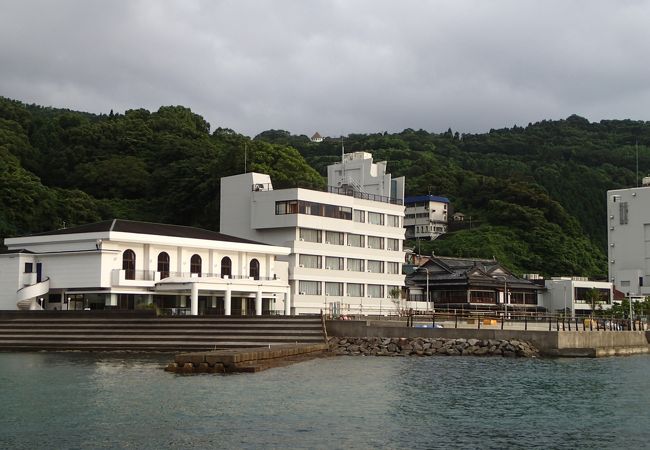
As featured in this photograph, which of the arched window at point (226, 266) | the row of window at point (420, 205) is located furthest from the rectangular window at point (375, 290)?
the row of window at point (420, 205)

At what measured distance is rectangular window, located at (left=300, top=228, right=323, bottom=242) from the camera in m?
74.1

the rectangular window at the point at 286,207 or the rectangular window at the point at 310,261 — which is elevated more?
the rectangular window at the point at 286,207

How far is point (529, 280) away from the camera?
102 meters

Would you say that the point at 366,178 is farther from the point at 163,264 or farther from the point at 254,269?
the point at 163,264

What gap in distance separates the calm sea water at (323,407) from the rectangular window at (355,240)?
3678 centimetres

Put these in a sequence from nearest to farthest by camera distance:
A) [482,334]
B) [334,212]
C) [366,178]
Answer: [482,334], [334,212], [366,178]

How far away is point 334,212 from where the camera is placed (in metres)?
76.9

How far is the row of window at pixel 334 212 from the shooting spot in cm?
7369

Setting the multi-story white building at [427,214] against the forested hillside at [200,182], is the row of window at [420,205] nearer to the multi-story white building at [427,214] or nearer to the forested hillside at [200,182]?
the multi-story white building at [427,214]

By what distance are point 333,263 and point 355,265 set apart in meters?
3.09

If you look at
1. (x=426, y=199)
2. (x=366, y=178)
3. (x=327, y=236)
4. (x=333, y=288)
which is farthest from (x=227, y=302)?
(x=426, y=199)

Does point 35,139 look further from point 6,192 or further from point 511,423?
point 511,423

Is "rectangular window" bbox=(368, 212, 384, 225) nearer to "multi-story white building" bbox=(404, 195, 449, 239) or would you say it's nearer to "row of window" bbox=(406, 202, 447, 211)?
"multi-story white building" bbox=(404, 195, 449, 239)

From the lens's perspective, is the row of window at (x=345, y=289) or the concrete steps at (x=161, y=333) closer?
the concrete steps at (x=161, y=333)
